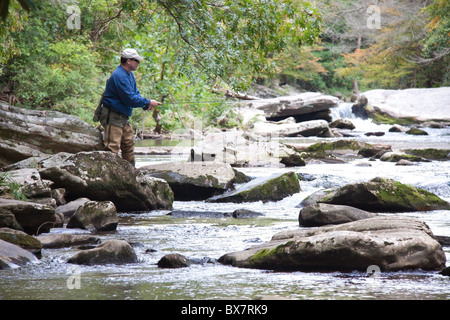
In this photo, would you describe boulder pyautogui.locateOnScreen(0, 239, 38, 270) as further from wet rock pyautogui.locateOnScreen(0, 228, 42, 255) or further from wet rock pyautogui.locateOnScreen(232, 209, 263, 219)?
wet rock pyautogui.locateOnScreen(232, 209, 263, 219)

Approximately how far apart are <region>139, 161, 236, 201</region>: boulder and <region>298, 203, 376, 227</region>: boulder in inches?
111

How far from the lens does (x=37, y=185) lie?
6.84m

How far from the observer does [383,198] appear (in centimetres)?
756

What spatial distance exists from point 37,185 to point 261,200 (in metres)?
3.42

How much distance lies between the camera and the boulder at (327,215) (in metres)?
6.28

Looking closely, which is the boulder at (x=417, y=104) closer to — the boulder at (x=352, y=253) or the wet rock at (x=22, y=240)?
the boulder at (x=352, y=253)

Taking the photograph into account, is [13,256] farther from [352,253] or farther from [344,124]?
[344,124]

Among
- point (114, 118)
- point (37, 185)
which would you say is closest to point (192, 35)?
point (114, 118)

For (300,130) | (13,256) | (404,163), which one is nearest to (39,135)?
(13,256)

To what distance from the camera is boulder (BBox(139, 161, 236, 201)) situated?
902 centimetres

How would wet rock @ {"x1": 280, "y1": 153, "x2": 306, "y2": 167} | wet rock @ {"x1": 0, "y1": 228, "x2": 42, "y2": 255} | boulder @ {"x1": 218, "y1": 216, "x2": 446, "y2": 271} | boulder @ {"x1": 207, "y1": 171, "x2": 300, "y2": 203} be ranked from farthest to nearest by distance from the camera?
1. wet rock @ {"x1": 280, "y1": 153, "x2": 306, "y2": 167}
2. boulder @ {"x1": 207, "y1": 171, "x2": 300, "y2": 203}
3. wet rock @ {"x1": 0, "y1": 228, "x2": 42, "y2": 255}
4. boulder @ {"x1": 218, "y1": 216, "x2": 446, "y2": 271}

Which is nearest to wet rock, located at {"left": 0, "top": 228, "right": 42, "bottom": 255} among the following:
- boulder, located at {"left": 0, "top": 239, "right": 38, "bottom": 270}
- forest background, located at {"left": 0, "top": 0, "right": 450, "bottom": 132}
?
boulder, located at {"left": 0, "top": 239, "right": 38, "bottom": 270}

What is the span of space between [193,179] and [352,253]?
498cm
